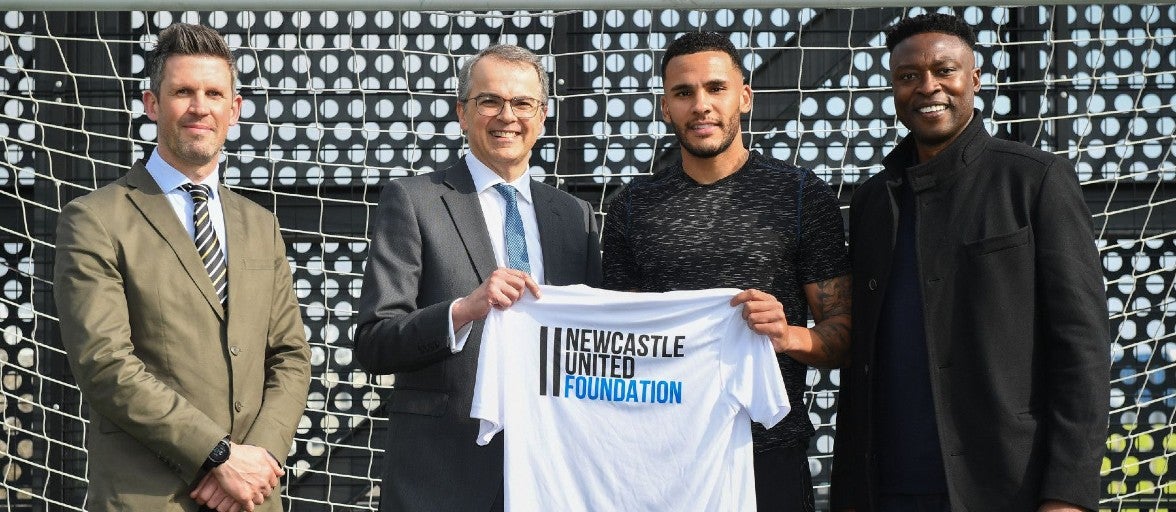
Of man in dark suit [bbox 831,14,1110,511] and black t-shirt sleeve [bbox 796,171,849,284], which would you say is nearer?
man in dark suit [bbox 831,14,1110,511]

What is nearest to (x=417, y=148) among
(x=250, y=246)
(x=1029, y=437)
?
(x=250, y=246)

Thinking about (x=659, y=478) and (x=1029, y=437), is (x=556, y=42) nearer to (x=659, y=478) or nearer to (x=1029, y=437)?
(x=659, y=478)

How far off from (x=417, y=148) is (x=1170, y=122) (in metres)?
2.65

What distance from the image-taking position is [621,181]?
15.4 ft

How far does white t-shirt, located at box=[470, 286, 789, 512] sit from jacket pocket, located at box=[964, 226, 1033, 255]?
17.8 inches

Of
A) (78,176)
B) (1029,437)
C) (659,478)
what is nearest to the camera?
(1029,437)

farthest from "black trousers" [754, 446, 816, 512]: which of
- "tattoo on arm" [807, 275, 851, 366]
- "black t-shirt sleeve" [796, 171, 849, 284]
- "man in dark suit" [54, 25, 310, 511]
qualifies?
"man in dark suit" [54, 25, 310, 511]

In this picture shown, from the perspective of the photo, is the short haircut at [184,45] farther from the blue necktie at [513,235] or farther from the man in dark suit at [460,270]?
the blue necktie at [513,235]

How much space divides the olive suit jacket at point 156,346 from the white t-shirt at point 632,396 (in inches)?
19.9

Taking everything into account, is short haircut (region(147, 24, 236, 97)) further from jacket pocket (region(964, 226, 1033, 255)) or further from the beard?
jacket pocket (region(964, 226, 1033, 255))

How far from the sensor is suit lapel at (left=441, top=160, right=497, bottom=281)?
2.82m

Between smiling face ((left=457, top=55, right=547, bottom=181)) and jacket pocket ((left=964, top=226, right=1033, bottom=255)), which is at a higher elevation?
smiling face ((left=457, top=55, right=547, bottom=181))

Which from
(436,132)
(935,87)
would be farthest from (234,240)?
(436,132)

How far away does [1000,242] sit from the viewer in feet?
8.58
